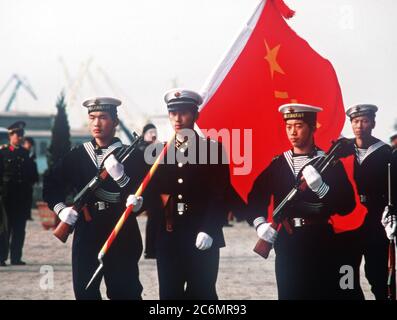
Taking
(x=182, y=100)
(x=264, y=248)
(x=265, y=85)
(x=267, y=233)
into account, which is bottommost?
(x=264, y=248)

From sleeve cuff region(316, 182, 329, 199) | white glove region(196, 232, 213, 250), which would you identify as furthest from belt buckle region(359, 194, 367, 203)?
white glove region(196, 232, 213, 250)

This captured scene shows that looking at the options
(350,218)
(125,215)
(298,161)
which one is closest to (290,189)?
(298,161)

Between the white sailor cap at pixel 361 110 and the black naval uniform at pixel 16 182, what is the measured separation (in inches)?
232

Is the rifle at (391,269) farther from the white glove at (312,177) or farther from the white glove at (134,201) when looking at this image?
the white glove at (134,201)

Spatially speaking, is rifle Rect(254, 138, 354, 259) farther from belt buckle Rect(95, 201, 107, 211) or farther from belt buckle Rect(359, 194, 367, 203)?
belt buckle Rect(95, 201, 107, 211)

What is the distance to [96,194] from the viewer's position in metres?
7.00

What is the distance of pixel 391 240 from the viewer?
23.5 feet

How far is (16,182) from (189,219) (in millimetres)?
5782

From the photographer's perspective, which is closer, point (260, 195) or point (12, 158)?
point (260, 195)

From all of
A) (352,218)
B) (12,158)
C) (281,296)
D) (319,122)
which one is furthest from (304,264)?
(12,158)

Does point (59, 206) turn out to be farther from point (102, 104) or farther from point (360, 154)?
point (360, 154)

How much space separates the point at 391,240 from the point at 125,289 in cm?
251

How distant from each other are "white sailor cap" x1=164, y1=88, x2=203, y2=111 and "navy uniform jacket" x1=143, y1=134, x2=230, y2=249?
302mm
